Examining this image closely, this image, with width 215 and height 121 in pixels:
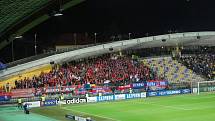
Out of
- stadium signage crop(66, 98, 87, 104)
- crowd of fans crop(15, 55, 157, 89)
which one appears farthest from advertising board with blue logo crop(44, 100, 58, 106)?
crowd of fans crop(15, 55, 157, 89)

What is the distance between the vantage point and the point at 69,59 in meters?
62.7

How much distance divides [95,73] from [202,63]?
2062cm

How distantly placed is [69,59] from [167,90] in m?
16.1

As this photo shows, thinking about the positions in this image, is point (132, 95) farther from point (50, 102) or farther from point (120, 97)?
point (50, 102)

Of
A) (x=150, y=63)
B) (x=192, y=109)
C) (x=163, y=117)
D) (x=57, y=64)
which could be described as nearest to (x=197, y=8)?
(x=150, y=63)

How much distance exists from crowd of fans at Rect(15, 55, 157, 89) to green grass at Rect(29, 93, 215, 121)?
9.17 meters

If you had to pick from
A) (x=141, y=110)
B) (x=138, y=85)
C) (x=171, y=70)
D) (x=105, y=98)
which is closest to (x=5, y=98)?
(x=105, y=98)

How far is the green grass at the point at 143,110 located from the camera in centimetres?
3359

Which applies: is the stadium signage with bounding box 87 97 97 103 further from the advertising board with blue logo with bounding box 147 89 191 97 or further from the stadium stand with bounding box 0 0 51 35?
the stadium stand with bounding box 0 0 51 35

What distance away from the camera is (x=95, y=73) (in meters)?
58.5

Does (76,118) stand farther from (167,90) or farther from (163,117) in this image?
(167,90)

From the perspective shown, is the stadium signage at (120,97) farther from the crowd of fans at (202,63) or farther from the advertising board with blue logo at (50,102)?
the crowd of fans at (202,63)

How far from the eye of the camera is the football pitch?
110ft

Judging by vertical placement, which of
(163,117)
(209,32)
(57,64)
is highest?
(209,32)
